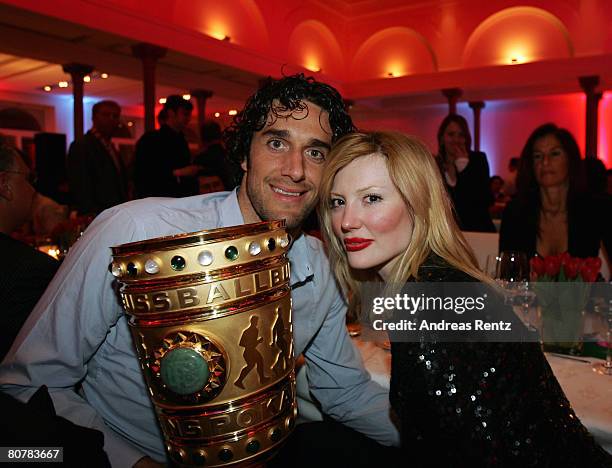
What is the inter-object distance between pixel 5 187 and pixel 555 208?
276 centimetres

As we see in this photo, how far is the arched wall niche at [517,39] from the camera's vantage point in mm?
10859

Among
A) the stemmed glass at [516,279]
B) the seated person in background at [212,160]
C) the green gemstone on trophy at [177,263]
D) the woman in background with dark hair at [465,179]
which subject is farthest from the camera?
the seated person in background at [212,160]

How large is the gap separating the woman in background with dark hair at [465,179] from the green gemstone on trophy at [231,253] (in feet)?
11.2

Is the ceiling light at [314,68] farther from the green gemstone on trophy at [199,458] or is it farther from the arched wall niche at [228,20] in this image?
the green gemstone on trophy at [199,458]

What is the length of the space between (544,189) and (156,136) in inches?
116

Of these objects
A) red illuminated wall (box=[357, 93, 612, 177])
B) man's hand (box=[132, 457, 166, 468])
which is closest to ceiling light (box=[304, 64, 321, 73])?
red illuminated wall (box=[357, 93, 612, 177])

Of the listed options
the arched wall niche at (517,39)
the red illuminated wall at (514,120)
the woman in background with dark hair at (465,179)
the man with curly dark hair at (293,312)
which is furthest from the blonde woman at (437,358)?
the red illuminated wall at (514,120)

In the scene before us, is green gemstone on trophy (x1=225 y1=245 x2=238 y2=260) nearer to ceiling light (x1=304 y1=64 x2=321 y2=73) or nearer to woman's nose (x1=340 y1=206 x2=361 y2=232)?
woman's nose (x1=340 y1=206 x2=361 y2=232)

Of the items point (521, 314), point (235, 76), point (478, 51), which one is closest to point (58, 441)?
point (521, 314)

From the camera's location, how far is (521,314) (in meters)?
1.73

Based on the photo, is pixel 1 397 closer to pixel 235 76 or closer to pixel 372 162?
pixel 372 162

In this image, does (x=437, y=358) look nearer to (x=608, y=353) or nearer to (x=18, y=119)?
(x=608, y=353)

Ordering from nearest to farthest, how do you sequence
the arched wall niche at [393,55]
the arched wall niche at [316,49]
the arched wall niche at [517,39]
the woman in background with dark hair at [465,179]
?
1. the woman in background with dark hair at [465,179]
2. the arched wall niche at [517,39]
3. the arched wall niche at [316,49]
4. the arched wall niche at [393,55]

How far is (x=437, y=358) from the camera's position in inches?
43.3
